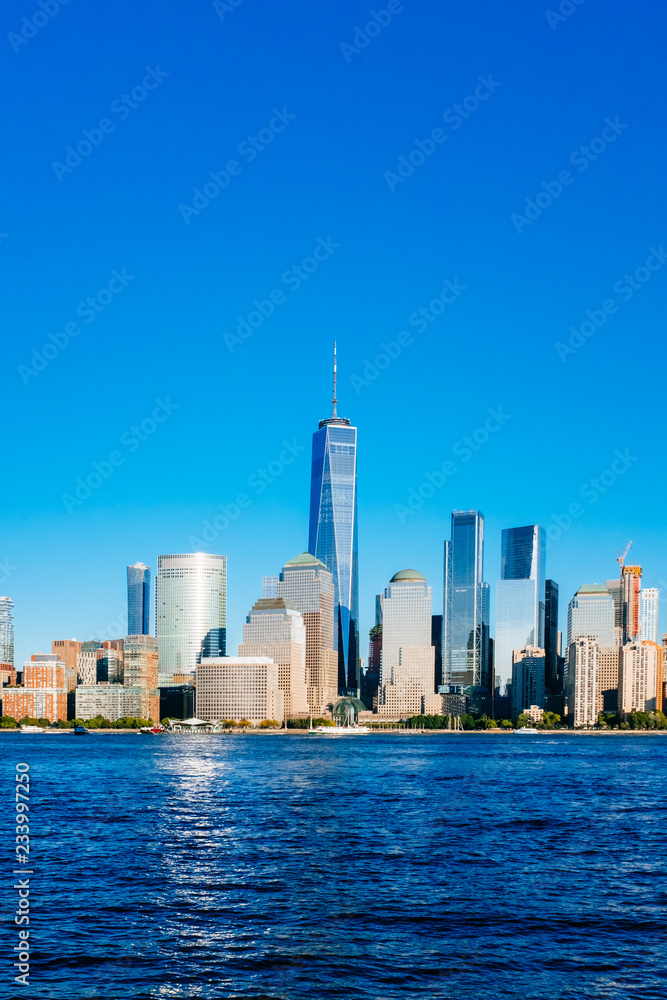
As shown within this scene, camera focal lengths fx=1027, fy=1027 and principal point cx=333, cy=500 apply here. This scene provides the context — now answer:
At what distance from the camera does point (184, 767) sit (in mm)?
140000

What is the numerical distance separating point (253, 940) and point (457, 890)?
41.3 feet

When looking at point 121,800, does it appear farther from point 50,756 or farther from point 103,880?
point 50,756

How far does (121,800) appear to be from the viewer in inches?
3420

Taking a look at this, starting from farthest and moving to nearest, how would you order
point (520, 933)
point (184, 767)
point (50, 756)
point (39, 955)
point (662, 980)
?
1. point (50, 756)
2. point (184, 767)
3. point (520, 933)
4. point (39, 955)
5. point (662, 980)

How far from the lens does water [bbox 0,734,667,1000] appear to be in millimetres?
33281

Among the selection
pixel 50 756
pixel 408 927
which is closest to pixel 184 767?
pixel 50 756

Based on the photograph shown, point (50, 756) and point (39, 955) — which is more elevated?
point (39, 955)

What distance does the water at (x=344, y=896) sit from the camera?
109 feet

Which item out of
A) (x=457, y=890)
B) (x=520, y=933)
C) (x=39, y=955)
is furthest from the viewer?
(x=457, y=890)

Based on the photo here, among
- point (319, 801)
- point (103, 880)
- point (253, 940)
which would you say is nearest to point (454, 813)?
point (319, 801)

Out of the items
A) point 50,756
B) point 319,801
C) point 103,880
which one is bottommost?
point 50,756

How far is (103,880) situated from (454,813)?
1411 inches

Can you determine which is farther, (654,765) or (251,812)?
(654,765)

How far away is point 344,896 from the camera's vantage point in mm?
45312
